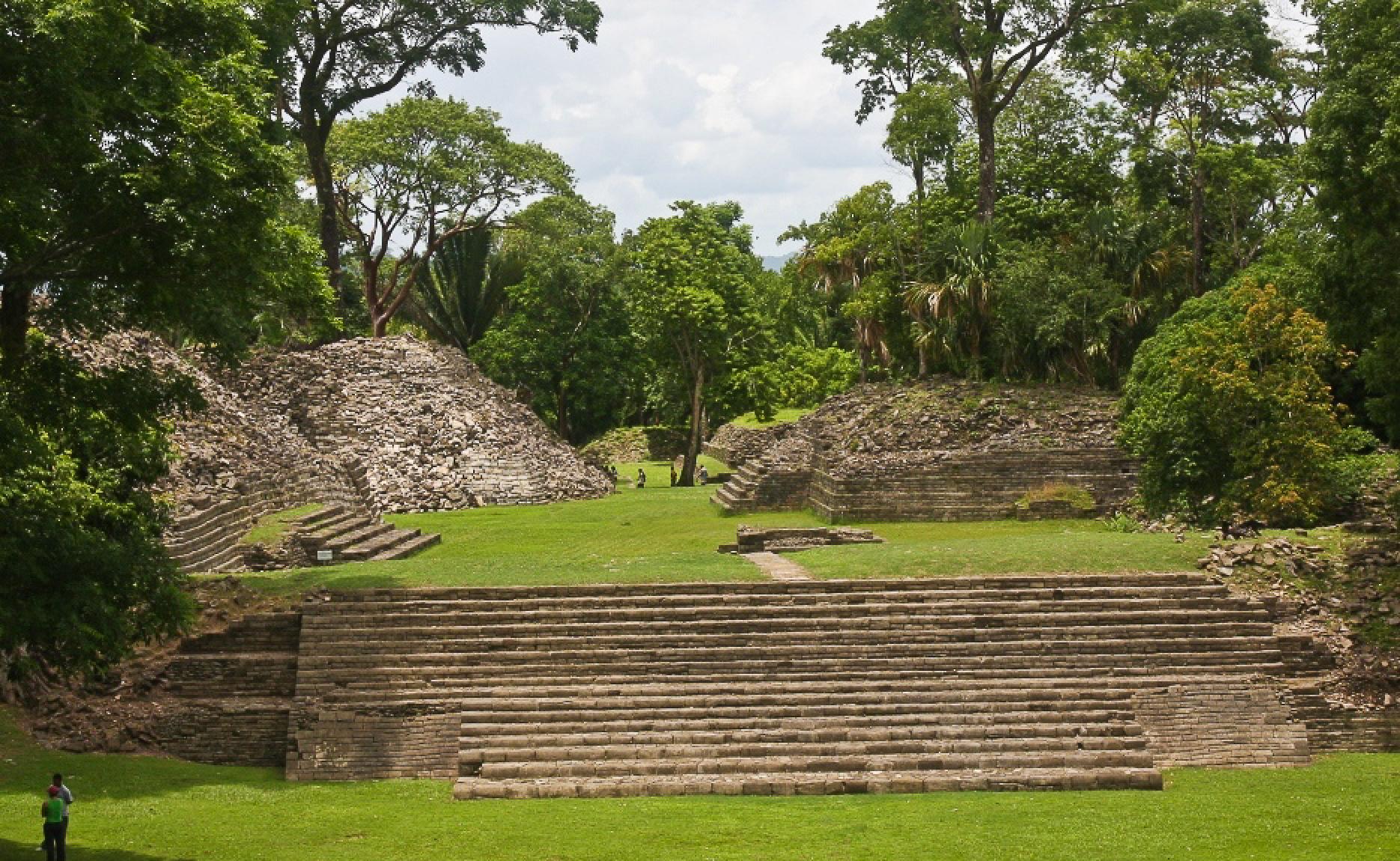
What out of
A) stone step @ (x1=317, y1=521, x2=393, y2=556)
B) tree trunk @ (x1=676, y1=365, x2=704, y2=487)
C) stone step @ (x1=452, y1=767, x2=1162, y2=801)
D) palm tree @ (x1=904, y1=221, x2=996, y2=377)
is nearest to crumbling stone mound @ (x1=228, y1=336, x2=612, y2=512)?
tree trunk @ (x1=676, y1=365, x2=704, y2=487)

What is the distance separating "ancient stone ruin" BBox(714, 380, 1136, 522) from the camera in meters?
31.6

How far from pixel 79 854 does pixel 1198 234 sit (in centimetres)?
3229

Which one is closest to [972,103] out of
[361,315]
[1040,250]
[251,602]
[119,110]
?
[1040,250]

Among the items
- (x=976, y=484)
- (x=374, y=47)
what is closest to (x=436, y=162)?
(x=374, y=47)

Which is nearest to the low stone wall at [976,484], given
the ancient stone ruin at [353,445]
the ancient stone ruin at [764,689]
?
the ancient stone ruin at [353,445]

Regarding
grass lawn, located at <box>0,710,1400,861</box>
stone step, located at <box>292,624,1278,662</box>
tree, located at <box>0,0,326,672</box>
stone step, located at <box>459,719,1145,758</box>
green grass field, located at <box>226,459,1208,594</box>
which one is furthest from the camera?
green grass field, located at <box>226,459,1208,594</box>

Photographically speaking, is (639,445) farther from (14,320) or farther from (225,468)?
(14,320)

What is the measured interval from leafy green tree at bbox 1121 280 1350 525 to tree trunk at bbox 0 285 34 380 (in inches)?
711

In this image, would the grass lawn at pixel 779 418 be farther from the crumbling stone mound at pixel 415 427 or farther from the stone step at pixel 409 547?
the stone step at pixel 409 547

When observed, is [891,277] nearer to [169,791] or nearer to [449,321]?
[449,321]

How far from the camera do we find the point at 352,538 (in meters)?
26.9

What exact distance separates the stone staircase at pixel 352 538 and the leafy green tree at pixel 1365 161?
15792 mm

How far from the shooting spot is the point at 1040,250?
37719 mm

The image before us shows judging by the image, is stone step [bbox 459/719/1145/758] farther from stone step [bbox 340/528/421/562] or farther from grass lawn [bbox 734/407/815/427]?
grass lawn [bbox 734/407/815/427]
